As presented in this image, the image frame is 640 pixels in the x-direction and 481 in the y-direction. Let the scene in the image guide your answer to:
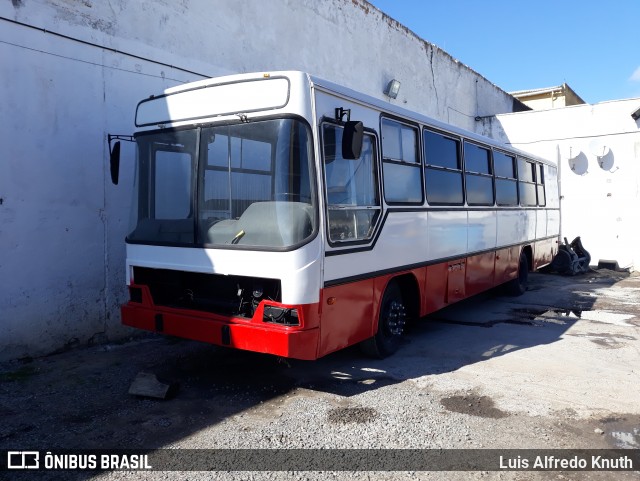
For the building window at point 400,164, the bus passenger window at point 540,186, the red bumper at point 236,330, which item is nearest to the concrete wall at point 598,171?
the bus passenger window at point 540,186

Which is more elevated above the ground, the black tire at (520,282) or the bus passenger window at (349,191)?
the bus passenger window at (349,191)

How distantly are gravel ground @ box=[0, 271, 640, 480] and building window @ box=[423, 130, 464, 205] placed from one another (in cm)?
194

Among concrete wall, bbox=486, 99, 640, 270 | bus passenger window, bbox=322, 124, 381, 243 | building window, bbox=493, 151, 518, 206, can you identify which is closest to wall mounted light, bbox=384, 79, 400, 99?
building window, bbox=493, 151, 518, 206

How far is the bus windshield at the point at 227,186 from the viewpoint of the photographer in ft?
15.0

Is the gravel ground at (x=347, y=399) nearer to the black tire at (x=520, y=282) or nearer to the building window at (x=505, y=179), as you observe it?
the building window at (x=505, y=179)

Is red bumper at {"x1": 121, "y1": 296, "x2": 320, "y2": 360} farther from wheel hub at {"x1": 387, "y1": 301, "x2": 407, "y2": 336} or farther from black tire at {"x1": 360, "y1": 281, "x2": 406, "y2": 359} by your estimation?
wheel hub at {"x1": 387, "y1": 301, "x2": 407, "y2": 336}

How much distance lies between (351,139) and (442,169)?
2674mm

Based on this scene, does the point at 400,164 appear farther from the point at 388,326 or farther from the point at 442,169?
the point at 388,326

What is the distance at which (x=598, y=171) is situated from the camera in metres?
15.2

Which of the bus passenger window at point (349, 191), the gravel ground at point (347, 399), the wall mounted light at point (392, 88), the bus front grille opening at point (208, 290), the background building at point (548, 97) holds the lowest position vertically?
the gravel ground at point (347, 399)

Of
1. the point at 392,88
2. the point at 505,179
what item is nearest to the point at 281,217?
the point at 505,179

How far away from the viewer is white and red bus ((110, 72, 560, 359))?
4.55m

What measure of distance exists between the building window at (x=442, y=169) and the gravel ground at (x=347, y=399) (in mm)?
1939

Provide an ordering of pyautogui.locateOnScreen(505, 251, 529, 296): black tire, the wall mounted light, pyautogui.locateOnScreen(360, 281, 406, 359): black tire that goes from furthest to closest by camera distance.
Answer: the wall mounted light, pyautogui.locateOnScreen(505, 251, 529, 296): black tire, pyautogui.locateOnScreen(360, 281, 406, 359): black tire
